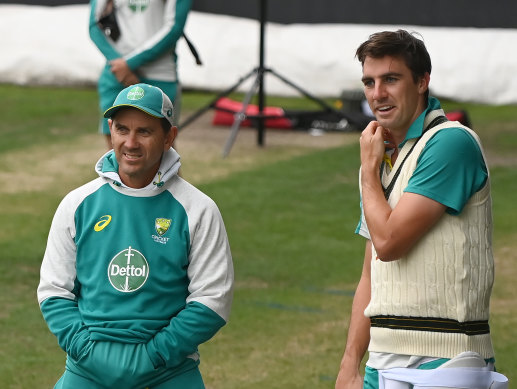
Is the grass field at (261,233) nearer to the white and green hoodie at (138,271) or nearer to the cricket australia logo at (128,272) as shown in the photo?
the white and green hoodie at (138,271)

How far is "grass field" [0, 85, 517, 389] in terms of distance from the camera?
6.29 metres

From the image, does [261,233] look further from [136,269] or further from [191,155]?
[136,269]

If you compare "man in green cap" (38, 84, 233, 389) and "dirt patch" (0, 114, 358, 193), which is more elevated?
"man in green cap" (38, 84, 233, 389)

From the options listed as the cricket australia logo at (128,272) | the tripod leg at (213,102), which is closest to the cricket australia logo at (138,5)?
the tripod leg at (213,102)

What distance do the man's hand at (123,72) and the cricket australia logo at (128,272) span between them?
461 centimetres

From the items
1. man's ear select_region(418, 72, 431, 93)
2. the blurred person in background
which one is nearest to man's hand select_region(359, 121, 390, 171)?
man's ear select_region(418, 72, 431, 93)

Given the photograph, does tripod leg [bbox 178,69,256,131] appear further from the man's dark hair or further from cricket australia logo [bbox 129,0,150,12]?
the man's dark hair

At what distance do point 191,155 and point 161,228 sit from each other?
880 centimetres

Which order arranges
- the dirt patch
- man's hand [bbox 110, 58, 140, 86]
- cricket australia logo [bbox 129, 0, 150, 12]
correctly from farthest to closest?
the dirt patch, cricket australia logo [bbox 129, 0, 150, 12], man's hand [bbox 110, 58, 140, 86]

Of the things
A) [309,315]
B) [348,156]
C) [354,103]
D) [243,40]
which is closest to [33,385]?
[309,315]

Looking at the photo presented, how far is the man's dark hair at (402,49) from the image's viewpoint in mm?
3561

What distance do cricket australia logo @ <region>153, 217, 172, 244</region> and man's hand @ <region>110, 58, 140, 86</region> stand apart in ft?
14.9

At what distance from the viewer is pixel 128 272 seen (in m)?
3.74

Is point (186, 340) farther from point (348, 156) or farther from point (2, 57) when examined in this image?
point (2, 57)
